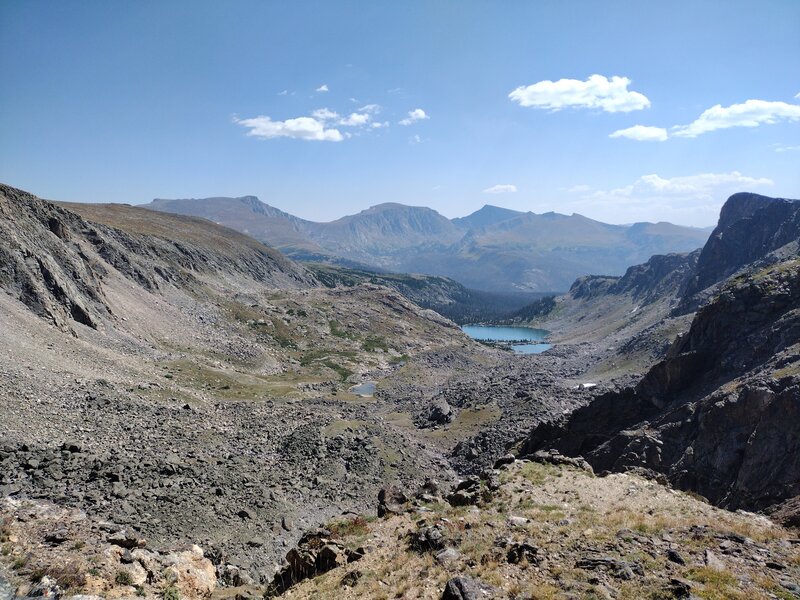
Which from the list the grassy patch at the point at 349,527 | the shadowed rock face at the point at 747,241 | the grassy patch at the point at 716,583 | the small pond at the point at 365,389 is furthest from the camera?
the shadowed rock face at the point at 747,241

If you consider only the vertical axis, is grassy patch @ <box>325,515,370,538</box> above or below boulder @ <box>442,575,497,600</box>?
below

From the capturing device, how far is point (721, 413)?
34375 mm

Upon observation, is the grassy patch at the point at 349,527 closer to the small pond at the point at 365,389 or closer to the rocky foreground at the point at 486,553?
the rocky foreground at the point at 486,553

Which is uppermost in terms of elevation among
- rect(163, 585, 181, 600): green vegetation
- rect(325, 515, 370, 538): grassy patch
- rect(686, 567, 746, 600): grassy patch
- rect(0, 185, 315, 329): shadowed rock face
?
rect(0, 185, 315, 329): shadowed rock face

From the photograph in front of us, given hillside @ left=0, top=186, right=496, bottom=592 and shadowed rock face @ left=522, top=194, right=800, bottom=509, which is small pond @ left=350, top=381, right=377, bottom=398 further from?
shadowed rock face @ left=522, top=194, right=800, bottom=509

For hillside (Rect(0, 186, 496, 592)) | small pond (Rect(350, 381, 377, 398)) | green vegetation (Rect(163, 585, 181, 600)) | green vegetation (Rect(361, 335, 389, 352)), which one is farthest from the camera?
green vegetation (Rect(361, 335, 389, 352))

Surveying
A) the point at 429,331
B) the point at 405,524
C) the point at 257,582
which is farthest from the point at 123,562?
the point at 429,331

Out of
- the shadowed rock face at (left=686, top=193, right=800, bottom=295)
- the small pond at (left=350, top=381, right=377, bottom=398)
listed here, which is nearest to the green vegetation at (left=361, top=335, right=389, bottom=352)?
the small pond at (left=350, top=381, right=377, bottom=398)

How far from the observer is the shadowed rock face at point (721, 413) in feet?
97.8

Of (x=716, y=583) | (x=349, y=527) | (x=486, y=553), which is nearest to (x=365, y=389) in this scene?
(x=349, y=527)

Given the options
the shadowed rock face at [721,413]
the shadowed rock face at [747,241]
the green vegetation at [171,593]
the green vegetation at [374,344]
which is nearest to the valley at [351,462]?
the shadowed rock face at [721,413]

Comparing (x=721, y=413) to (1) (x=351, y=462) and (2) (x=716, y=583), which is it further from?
(1) (x=351, y=462)

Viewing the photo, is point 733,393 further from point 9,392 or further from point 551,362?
point 551,362

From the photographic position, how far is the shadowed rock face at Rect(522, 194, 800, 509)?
29.8 metres
